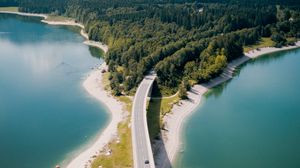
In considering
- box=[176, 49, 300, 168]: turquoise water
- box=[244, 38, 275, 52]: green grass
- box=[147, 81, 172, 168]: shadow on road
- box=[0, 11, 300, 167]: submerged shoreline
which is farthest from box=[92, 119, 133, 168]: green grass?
box=[244, 38, 275, 52]: green grass

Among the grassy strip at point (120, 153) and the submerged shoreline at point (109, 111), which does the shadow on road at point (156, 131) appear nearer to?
the grassy strip at point (120, 153)

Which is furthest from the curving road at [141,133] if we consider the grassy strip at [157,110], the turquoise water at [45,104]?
the turquoise water at [45,104]

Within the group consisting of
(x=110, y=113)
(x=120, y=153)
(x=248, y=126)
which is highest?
(x=110, y=113)

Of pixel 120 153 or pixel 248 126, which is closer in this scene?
pixel 120 153

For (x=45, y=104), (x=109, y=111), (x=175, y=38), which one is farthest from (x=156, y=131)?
(x=175, y=38)

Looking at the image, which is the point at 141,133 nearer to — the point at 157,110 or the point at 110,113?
the point at 157,110
